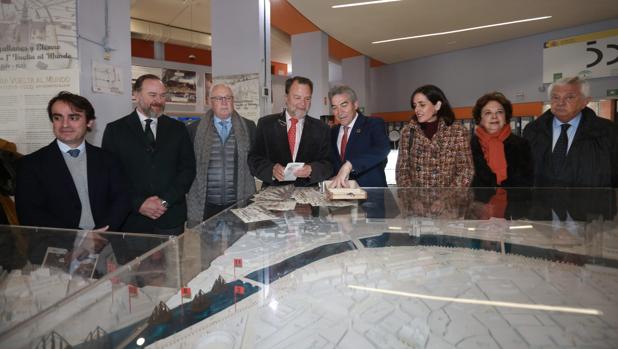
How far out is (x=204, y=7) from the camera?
8.61 metres

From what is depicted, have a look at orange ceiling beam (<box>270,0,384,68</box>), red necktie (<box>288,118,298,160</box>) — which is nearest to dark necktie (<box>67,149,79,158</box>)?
red necktie (<box>288,118,298,160</box>)

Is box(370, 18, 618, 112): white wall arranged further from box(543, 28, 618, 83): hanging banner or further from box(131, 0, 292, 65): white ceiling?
box(131, 0, 292, 65): white ceiling

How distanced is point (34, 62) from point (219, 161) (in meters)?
1.71

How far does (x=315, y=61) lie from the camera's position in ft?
29.8

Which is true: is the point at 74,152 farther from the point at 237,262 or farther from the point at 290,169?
the point at 237,262

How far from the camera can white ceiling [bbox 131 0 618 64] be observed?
7.03 meters

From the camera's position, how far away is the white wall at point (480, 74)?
9398 millimetres

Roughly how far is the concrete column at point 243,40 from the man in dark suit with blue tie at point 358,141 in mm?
2539

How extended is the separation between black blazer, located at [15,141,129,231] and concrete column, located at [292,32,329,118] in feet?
24.0

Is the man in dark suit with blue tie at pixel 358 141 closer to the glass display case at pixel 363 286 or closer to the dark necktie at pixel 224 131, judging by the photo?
the dark necktie at pixel 224 131

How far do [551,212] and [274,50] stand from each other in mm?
10666

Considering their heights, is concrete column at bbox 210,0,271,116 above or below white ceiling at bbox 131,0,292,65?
below

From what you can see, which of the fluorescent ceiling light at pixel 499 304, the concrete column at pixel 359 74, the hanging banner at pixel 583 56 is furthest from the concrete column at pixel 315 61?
the fluorescent ceiling light at pixel 499 304

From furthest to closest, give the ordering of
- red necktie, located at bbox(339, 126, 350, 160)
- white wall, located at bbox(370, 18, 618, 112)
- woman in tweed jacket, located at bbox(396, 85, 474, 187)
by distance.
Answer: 1. white wall, located at bbox(370, 18, 618, 112)
2. red necktie, located at bbox(339, 126, 350, 160)
3. woman in tweed jacket, located at bbox(396, 85, 474, 187)
